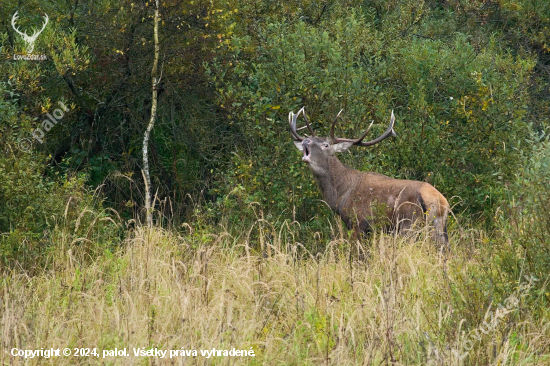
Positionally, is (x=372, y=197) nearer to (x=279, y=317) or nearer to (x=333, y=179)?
(x=333, y=179)

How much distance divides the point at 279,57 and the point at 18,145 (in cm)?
350

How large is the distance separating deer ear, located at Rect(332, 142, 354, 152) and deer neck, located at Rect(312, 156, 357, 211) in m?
0.16

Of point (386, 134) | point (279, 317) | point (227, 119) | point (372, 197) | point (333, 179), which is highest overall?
point (227, 119)

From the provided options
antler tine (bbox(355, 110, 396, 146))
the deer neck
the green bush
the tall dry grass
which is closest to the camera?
the tall dry grass

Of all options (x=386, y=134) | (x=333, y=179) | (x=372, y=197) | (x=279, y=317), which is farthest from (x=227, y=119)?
(x=279, y=317)

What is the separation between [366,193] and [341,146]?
2.40 feet

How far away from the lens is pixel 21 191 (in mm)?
8234

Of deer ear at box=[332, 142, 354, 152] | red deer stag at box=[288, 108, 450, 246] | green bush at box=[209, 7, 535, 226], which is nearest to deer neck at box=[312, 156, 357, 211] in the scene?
red deer stag at box=[288, 108, 450, 246]

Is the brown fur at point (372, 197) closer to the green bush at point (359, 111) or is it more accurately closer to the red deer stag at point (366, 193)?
the red deer stag at point (366, 193)

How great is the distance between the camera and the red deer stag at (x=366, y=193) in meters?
8.48

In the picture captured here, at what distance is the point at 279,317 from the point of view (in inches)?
225

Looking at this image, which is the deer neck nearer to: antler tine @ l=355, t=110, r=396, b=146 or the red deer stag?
the red deer stag

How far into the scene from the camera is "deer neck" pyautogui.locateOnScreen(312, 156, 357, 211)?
966 cm

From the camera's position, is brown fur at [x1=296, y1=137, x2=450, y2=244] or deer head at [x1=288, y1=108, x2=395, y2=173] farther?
deer head at [x1=288, y1=108, x2=395, y2=173]
